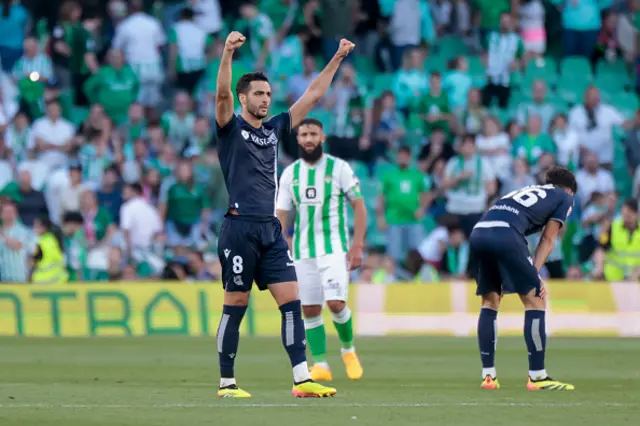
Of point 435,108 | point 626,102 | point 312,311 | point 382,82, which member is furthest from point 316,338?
point 626,102

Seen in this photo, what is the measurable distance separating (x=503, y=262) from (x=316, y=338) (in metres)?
2.28

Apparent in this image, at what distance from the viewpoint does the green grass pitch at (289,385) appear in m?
9.38

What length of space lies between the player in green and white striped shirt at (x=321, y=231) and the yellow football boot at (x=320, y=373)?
23cm

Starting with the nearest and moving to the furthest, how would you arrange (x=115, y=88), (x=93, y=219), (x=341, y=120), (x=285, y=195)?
(x=285, y=195) < (x=93, y=219) < (x=341, y=120) < (x=115, y=88)

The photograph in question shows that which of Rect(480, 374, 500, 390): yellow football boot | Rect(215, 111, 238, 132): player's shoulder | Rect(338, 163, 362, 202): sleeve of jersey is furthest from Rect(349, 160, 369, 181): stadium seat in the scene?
Rect(215, 111, 238, 132): player's shoulder

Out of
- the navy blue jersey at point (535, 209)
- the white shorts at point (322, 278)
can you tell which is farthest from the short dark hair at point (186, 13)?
the navy blue jersey at point (535, 209)

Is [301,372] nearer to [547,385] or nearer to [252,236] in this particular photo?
[252,236]

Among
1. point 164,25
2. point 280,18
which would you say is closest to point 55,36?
point 164,25

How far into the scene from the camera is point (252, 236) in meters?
10.8

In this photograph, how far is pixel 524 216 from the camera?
12.3m

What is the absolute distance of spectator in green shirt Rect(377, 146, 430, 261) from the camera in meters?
23.0

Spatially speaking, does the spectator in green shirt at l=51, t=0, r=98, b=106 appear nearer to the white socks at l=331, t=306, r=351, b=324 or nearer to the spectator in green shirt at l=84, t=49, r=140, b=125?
the spectator in green shirt at l=84, t=49, r=140, b=125

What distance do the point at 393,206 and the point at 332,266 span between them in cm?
939

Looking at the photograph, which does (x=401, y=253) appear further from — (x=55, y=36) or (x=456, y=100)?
(x=55, y=36)
